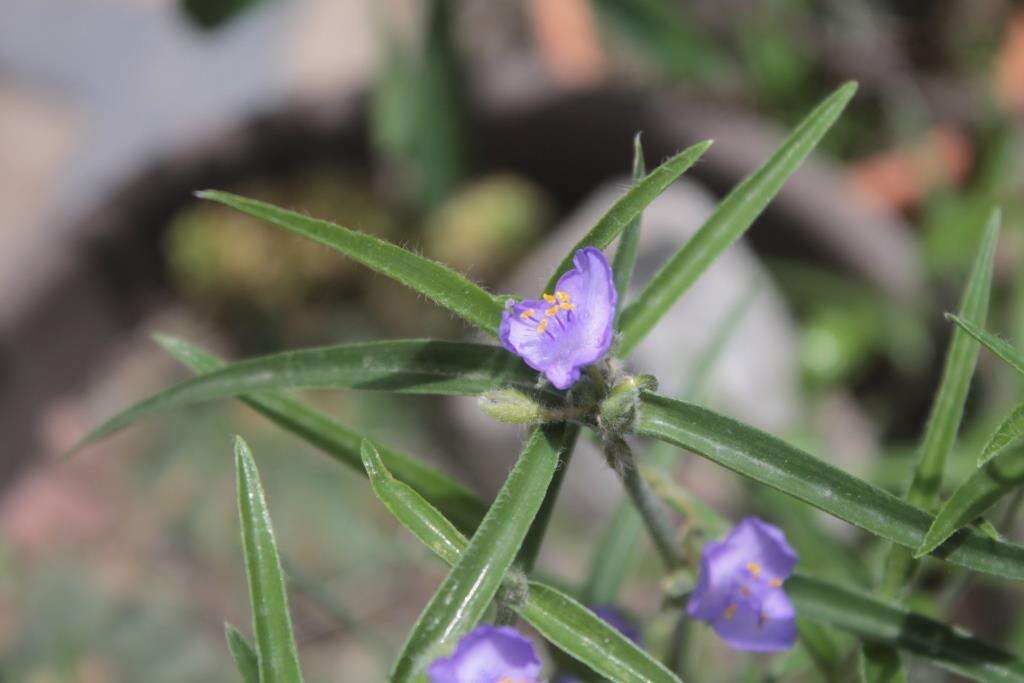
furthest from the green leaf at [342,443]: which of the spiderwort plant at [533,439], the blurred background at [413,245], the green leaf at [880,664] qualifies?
the blurred background at [413,245]

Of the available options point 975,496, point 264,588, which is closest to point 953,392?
point 975,496

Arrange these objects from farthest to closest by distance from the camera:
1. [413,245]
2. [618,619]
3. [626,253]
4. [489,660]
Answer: [413,245] → [618,619] → [626,253] → [489,660]

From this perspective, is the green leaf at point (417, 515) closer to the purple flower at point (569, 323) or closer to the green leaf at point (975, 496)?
the purple flower at point (569, 323)

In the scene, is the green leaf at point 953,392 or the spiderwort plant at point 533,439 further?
the green leaf at point 953,392

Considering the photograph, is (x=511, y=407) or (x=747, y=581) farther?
(x=747, y=581)

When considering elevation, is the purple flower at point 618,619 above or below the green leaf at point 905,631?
below

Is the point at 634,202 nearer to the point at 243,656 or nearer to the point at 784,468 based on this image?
the point at 784,468

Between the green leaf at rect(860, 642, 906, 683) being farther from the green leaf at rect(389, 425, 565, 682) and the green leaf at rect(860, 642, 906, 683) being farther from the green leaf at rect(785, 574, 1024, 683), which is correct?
the green leaf at rect(389, 425, 565, 682)

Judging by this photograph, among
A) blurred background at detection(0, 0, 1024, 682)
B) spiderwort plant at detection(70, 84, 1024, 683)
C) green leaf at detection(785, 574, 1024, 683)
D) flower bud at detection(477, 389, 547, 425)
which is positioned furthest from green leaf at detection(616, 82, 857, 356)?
blurred background at detection(0, 0, 1024, 682)
